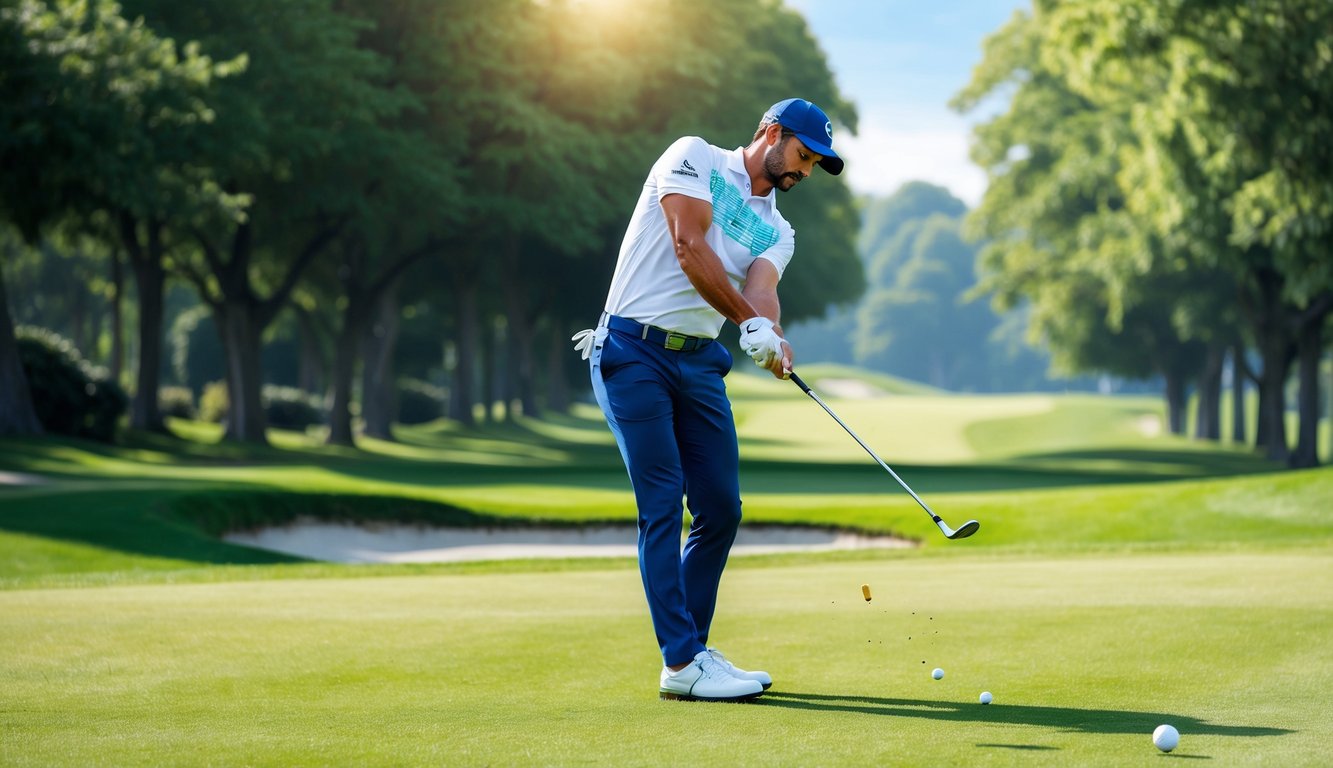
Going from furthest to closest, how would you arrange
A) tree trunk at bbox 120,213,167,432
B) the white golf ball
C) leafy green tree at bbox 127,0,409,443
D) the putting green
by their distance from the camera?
tree trunk at bbox 120,213,167,432
leafy green tree at bbox 127,0,409,443
the putting green
the white golf ball

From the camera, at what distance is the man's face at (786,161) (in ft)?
21.3

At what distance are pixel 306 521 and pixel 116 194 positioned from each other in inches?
336

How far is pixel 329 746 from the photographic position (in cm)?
496

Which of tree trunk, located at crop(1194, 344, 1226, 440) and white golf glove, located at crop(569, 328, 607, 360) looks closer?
white golf glove, located at crop(569, 328, 607, 360)

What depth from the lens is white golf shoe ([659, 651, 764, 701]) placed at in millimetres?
6090

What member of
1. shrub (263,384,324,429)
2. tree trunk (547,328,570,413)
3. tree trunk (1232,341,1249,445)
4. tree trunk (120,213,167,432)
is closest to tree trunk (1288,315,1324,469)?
tree trunk (1232,341,1249,445)

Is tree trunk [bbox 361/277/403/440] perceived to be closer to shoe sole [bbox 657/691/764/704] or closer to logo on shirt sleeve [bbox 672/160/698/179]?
logo on shirt sleeve [bbox 672/160/698/179]

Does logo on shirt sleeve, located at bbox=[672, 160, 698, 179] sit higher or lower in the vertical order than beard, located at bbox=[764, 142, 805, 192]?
lower

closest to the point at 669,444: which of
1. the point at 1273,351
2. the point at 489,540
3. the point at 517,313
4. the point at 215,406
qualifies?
the point at 489,540

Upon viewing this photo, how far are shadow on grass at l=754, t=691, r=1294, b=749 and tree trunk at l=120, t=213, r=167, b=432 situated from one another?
31.4m

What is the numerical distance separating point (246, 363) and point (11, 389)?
312 inches

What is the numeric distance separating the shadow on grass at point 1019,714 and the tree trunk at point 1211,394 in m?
51.6

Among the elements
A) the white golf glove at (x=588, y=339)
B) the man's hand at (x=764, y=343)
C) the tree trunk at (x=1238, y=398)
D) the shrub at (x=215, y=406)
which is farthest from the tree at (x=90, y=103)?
the tree trunk at (x=1238, y=398)

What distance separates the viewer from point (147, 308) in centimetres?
3675
